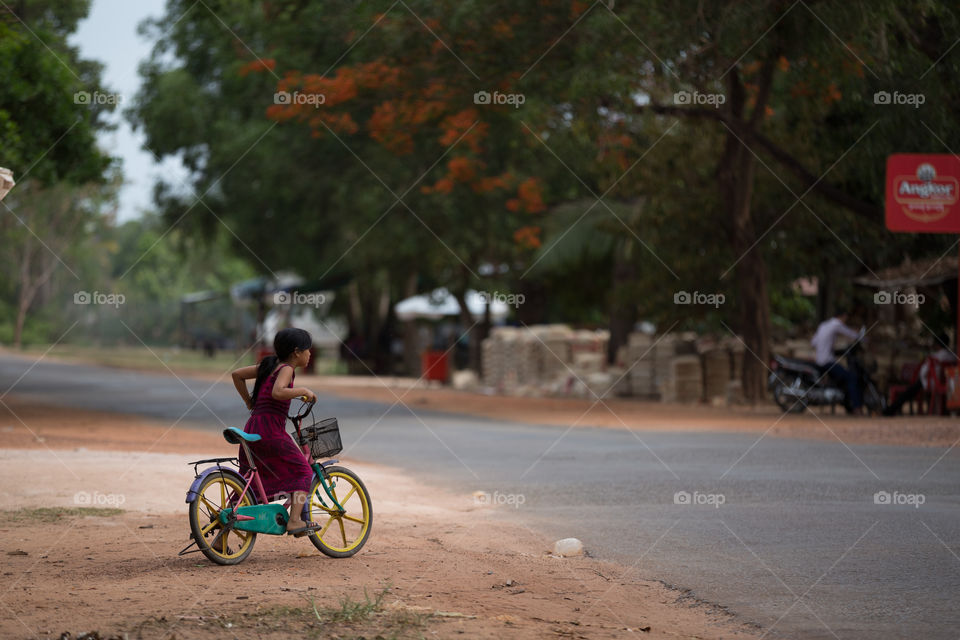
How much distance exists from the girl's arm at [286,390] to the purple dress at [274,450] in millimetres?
34

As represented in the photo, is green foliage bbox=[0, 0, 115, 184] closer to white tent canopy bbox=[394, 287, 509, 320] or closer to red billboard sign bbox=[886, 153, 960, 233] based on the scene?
red billboard sign bbox=[886, 153, 960, 233]

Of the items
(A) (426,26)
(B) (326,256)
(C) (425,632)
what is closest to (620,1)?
(A) (426,26)

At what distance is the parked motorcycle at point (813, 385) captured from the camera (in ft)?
69.7

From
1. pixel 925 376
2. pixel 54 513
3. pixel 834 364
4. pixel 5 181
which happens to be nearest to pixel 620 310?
pixel 834 364

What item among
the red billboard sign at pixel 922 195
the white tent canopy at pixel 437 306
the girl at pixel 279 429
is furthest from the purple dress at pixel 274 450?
the white tent canopy at pixel 437 306

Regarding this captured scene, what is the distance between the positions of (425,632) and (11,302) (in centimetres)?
8600

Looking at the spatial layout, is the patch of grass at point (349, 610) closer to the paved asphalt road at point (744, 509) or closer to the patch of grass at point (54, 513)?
the paved asphalt road at point (744, 509)

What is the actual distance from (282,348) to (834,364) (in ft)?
49.2

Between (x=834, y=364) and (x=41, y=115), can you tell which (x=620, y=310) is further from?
(x=41, y=115)

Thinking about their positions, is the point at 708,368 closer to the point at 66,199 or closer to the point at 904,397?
the point at 904,397

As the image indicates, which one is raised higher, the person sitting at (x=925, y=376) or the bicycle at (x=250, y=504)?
the person sitting at (x=925, y=376)

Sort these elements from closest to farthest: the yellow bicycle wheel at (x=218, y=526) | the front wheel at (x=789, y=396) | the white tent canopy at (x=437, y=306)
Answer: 1. the yellow bicycle wheel at (x=218, y=526)
2. the front wheel at (x=789, y=396)
3. the white tent canopy at (x=437, y=306)

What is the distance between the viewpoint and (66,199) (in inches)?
2712

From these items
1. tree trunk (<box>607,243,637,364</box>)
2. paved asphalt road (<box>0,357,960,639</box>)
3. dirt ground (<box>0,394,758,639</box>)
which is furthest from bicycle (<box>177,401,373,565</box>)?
tree trunk (<box>607,243,637,364</box>)
